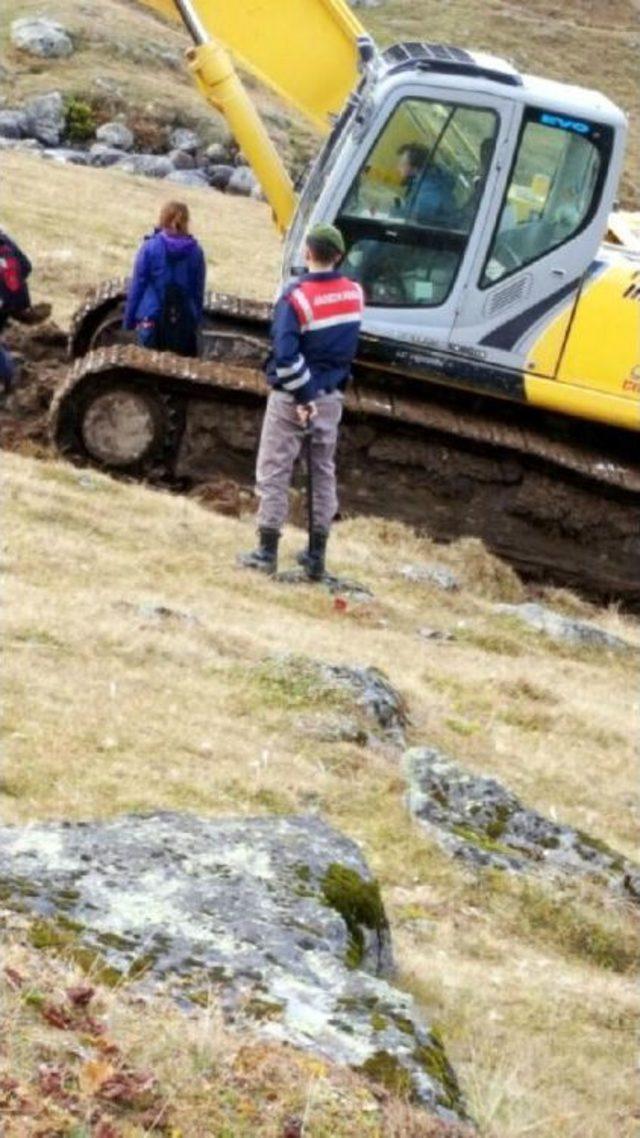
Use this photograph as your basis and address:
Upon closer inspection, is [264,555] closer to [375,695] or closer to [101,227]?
[375,695]

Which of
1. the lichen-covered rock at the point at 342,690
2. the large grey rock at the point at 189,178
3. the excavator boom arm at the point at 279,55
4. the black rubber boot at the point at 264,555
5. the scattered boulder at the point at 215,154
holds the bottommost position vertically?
the large grey rock at the point at 189,178

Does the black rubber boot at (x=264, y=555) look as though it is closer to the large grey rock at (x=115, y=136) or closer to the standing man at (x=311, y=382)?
the standing man at (x=311, y=382)

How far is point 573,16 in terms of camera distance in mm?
79500

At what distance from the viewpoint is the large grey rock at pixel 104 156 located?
4653 cm

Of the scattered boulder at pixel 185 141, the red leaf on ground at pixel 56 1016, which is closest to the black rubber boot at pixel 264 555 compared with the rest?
the red leaf on ground at pixel 56 1016

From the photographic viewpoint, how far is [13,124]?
155 feet

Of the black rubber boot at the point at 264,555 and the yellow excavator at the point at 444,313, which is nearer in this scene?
the black rubber boot at the point at 264,555

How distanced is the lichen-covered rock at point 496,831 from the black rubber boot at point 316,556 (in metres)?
4.23

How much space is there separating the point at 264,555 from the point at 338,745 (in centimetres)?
394

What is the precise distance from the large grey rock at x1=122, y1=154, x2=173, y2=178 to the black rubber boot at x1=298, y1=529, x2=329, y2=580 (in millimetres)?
34121

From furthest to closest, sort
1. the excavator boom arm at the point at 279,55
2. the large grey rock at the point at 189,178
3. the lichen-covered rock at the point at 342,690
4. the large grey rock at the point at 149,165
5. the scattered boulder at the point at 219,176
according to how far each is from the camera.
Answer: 1. the scattered boulder at the point at 219,176
2. the large grey rock at the point at 149,165
3. the large grey rock at the point at 189,178
4. the excavator boom arm at the point at 279,55
5. the lichen-covered rock at the point at 342,690

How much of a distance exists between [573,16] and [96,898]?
7750cm

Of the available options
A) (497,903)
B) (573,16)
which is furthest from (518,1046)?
(573,16)

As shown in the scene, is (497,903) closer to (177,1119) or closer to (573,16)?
(177,1119)
